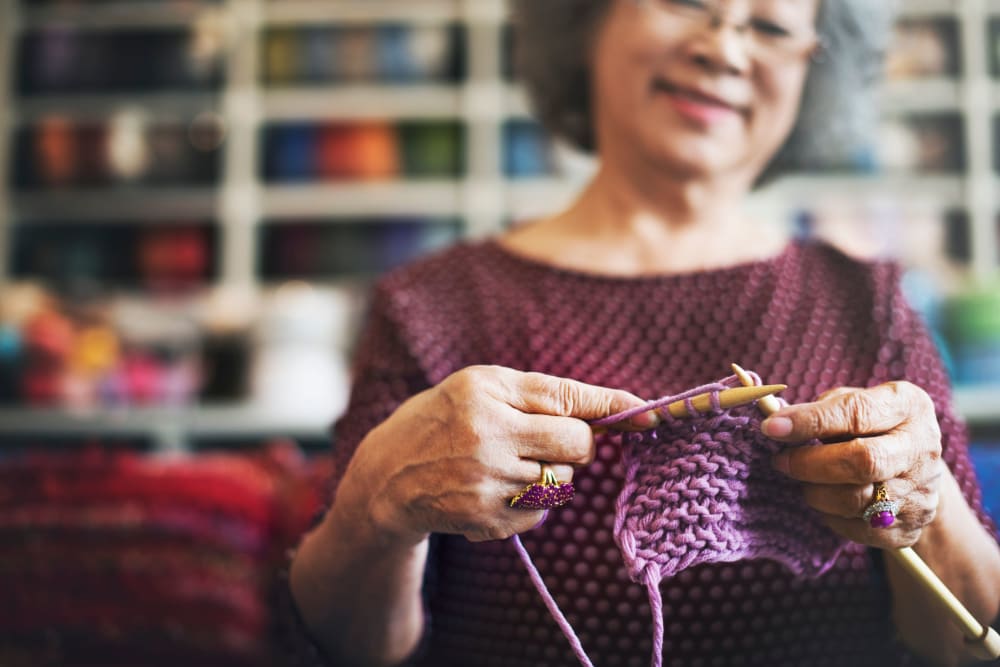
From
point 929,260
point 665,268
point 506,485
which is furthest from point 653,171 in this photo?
point 929,260

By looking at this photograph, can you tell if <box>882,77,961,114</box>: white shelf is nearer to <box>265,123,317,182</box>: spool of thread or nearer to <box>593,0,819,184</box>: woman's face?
<box>265,123,317,182</box>: spool of thread

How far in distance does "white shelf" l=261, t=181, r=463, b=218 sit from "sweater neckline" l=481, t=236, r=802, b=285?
5.62 feet

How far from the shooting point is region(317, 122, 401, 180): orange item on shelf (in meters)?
2.39

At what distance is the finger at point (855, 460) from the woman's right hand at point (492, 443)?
7cm

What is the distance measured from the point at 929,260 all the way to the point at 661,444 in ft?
6.49

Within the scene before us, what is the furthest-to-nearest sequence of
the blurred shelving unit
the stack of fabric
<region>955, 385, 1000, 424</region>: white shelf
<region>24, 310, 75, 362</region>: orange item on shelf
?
the blurred shelving unit → <region>24, 310, 75, 362</region>: orange item on shelf → <region>955, 385, 1000, 424</region>: white shelf → the stack of fabric

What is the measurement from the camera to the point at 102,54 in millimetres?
2480

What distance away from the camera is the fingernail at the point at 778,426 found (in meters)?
0.38

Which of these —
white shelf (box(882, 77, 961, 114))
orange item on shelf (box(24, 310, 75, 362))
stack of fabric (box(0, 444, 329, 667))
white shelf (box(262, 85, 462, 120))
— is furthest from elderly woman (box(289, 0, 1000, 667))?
white shelf (box(262, 85, 462, 120))

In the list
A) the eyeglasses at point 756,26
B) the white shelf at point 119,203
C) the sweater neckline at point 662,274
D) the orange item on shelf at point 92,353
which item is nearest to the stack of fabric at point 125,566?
the sweater neckline at point 662,274

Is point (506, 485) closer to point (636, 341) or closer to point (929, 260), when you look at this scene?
point (636, 341)

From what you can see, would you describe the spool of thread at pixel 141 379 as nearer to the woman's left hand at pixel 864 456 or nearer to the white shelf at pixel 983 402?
the white shelf at pixel 983 402

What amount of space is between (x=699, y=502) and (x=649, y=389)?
0.29 ft

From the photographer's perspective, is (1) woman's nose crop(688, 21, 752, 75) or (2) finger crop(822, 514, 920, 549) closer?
(2) finger crop(822, 514, 920, 549)
